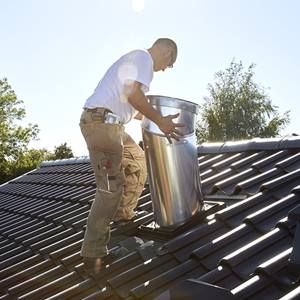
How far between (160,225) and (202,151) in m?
2.41

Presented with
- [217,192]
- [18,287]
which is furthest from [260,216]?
[18,287]

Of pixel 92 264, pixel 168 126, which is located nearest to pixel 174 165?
pixel 168 126

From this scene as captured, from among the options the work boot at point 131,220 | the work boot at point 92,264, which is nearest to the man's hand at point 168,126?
the work boot at point 92,264

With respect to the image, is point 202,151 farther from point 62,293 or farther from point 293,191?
point 62,293

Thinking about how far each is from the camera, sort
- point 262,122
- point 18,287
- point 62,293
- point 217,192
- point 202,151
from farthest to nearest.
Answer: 1. point 262,122
2. point 202,151
3. point 217,192
4. point 18,287
5. point 62,293

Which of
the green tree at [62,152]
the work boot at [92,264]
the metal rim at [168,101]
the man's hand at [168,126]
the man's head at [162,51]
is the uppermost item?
the man's head at [162,51]

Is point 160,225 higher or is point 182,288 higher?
point 182,288

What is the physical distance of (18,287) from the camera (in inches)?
128

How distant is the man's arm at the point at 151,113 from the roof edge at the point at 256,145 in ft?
5.24

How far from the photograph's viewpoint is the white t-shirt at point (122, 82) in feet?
9.29

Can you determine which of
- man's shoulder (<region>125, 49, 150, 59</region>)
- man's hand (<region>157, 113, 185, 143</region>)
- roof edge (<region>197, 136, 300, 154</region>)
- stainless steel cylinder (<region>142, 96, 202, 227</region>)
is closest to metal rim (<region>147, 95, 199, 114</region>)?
stainless steel cylinder (<region>142, 96, 202, 227</region>)

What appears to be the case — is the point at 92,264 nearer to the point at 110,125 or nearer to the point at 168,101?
the point at 110,125

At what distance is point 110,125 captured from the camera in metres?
2.98

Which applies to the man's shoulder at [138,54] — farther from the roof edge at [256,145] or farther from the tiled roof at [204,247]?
the roof edge at [256,145]
